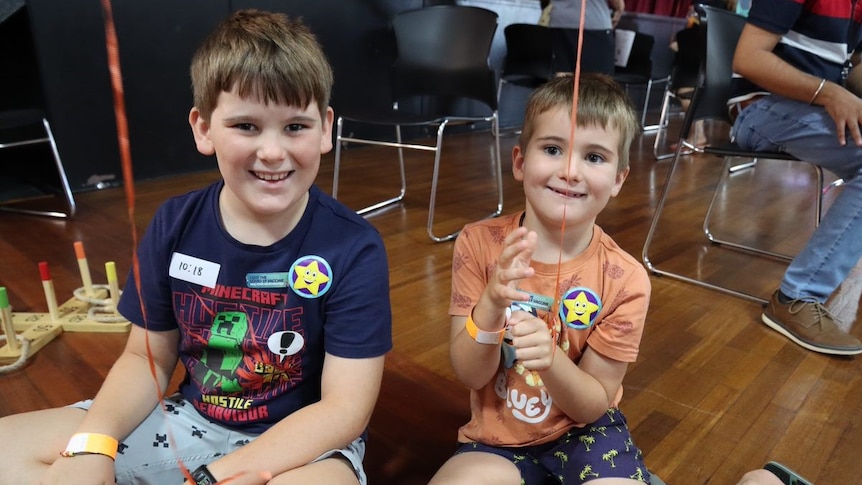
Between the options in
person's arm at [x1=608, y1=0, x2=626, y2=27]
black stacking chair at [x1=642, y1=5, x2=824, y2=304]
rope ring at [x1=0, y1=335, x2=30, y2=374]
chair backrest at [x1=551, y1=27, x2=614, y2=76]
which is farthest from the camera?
person's arm at [x1=608, y1=0, x2=626, y2=27]

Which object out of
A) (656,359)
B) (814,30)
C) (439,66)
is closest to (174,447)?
(656,359)

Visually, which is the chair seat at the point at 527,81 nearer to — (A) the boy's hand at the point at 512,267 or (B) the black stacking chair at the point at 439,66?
(B) the black stacking chair at the point at 439,66

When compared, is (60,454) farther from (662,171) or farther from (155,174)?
(662,171)

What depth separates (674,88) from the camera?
3.81m

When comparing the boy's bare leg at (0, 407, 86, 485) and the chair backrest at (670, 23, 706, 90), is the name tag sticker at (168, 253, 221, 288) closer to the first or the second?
the boy's bare leg at (0, 407, 86, 485)

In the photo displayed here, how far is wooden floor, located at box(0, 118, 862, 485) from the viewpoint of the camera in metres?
1.09

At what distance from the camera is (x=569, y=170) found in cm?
80

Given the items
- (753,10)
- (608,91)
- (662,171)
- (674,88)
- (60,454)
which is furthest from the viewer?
(674,88)

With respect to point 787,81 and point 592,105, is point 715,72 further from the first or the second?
point 592,105

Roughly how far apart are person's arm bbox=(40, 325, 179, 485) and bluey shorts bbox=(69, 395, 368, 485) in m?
0.03

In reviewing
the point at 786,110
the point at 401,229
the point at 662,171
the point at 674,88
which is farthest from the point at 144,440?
the point at 674,88

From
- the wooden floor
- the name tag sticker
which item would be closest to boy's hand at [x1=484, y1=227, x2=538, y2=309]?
the name tag sticker

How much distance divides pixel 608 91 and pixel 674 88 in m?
3.35

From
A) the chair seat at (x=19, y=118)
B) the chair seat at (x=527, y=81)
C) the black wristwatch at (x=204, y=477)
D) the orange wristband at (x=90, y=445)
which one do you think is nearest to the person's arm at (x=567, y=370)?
the black wristwatch at (x=204, y=477)
